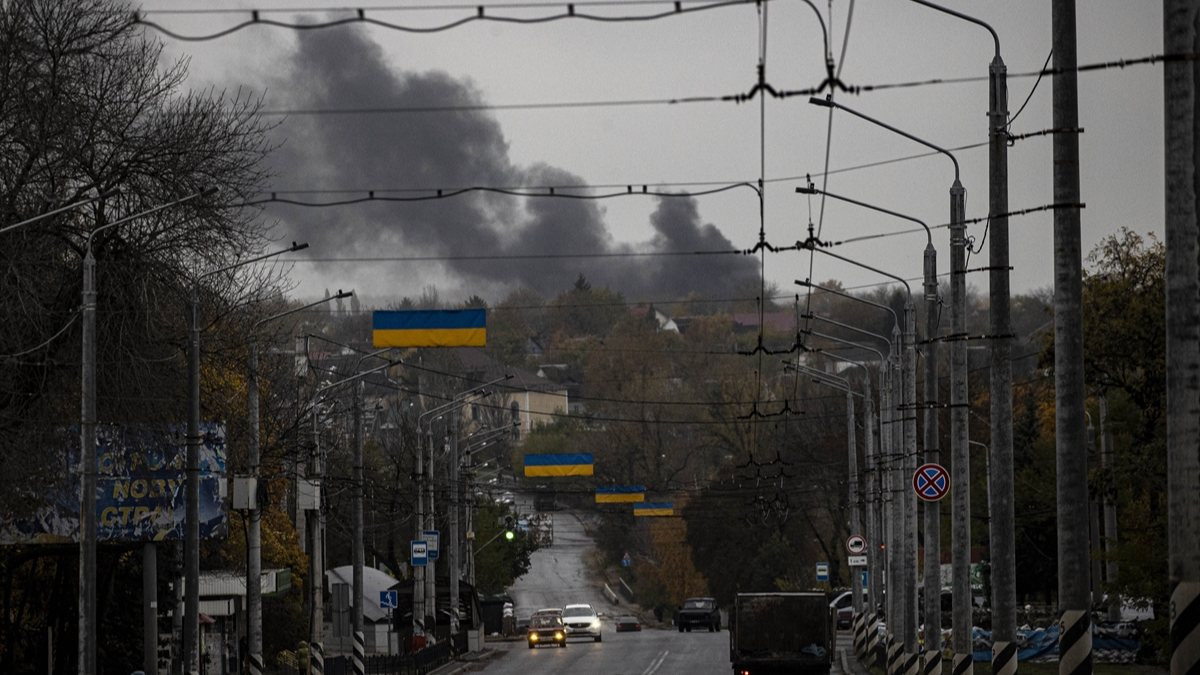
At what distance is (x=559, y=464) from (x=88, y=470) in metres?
58.9

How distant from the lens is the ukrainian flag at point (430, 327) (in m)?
53.2

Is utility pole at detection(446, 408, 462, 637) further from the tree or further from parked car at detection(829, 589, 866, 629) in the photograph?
the tree

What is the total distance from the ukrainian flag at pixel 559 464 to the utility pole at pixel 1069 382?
219 feet

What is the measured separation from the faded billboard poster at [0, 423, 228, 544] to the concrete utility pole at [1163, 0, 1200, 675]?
23697 mm

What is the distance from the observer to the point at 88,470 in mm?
27938

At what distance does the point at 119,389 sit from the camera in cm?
3347

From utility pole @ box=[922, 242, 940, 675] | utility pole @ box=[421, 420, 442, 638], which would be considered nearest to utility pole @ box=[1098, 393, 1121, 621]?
utility pole @ box=[922, 242, 940, 675]

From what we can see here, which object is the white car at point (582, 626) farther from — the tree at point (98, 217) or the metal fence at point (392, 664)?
the tree at point (98, 217)

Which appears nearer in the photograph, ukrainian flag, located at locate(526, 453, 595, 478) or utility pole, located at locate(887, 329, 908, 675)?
utility pole, located at locate(887, 329, 908, 675)

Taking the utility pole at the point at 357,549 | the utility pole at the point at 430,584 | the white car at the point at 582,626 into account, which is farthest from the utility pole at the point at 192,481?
the white car at the point at 582,626

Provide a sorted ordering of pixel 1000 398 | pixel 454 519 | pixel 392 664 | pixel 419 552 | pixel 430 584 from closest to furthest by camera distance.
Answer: pixel 1000 398
pixel 392 664
pixel 419 552
pixel 430 584
pixel 454 519

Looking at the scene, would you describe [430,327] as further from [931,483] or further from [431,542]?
[931,483]

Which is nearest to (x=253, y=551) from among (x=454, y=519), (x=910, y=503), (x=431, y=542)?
(x=910, y=503)

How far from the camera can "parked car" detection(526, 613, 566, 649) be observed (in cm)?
7012
